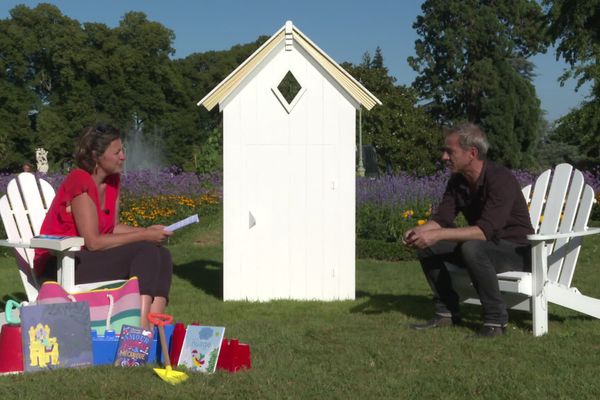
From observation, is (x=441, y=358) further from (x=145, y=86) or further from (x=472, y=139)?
(x=145, y=86)

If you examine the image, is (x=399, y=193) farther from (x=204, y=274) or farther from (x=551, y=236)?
(x=551, y=236)

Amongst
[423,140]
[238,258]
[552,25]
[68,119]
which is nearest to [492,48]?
[423,140]

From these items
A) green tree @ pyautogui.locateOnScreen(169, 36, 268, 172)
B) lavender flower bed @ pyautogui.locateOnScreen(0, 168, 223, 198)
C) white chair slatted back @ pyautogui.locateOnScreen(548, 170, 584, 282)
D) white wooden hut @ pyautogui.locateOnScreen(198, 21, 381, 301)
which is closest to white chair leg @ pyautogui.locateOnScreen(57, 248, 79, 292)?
white wooden hut @ pyautogui.locateOnScreen(198, 21, 381, 301)

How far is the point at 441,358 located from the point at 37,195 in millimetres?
3037

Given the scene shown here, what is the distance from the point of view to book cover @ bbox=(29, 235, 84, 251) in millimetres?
4445

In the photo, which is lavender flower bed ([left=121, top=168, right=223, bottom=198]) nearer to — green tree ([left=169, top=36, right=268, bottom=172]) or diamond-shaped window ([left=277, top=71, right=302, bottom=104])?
diamond-shaped window ([left=277, top=71, right=302, bottom=104])

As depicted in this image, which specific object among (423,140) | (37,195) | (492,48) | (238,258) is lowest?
(238,258)

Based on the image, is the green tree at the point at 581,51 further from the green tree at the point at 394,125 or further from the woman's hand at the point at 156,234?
the woman's hand at the point at 156,234

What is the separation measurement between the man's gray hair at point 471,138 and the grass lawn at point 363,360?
1.21 m

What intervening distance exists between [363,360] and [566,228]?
6.93 ft

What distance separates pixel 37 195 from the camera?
5.71 m

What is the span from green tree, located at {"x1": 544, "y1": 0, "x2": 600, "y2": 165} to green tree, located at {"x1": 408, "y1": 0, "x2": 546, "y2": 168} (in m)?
14.4

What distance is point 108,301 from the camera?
452 centimetres

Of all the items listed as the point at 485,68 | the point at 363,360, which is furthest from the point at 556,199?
the point at 485,68
